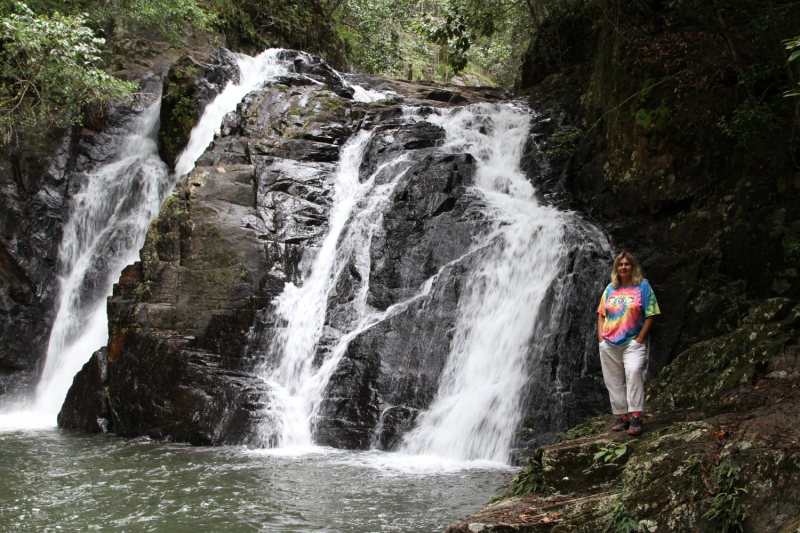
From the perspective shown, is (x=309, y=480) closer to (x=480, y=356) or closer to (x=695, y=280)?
(x=480, y=356)

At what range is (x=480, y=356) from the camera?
30.2 feet

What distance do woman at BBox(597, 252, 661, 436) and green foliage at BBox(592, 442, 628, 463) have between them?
0.39m

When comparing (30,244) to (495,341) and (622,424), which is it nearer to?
(495,341)

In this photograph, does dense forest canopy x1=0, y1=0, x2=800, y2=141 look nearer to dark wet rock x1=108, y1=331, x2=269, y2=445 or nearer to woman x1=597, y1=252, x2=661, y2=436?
woman x1=597, y1=252, x2=661, y2=436

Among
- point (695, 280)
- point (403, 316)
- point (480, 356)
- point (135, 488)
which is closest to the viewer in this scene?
point (135, 488)

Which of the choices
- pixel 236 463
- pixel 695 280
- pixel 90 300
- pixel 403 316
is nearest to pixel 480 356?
pixel 403 316

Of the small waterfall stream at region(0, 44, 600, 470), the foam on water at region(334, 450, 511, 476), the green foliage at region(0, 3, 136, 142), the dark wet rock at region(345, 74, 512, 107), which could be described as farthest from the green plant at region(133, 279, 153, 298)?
the dark wet rock at region(345, 74, 512, 107)

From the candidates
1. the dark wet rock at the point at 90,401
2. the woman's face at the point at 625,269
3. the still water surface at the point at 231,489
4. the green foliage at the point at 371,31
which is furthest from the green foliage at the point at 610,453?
the green foliage at the point at 371,31

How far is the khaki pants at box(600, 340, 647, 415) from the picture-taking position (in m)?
4.99

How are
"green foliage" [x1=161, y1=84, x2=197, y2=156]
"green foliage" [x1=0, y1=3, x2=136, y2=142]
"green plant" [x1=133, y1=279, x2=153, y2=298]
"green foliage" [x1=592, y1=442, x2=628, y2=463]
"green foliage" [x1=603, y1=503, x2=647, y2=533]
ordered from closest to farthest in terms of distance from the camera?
"green foliage" [x1=603, y1=503, x2=647, y2=533] → "green foliage" [x1=592, y1=442, x2=628, y2=463] → "green plant" [x1=133, y1=279, x2=153, y2=298] → "green foliage" [x1=0, y1=3, x2=136, y2=142] → "green foliage" [x1=161, y1=84, x2=197, y2=156]

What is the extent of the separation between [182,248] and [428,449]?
6.11 metres

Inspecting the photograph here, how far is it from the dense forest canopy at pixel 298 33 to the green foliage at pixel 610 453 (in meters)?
2.81

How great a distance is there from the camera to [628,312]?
5.21 meters

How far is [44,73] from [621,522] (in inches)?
583
